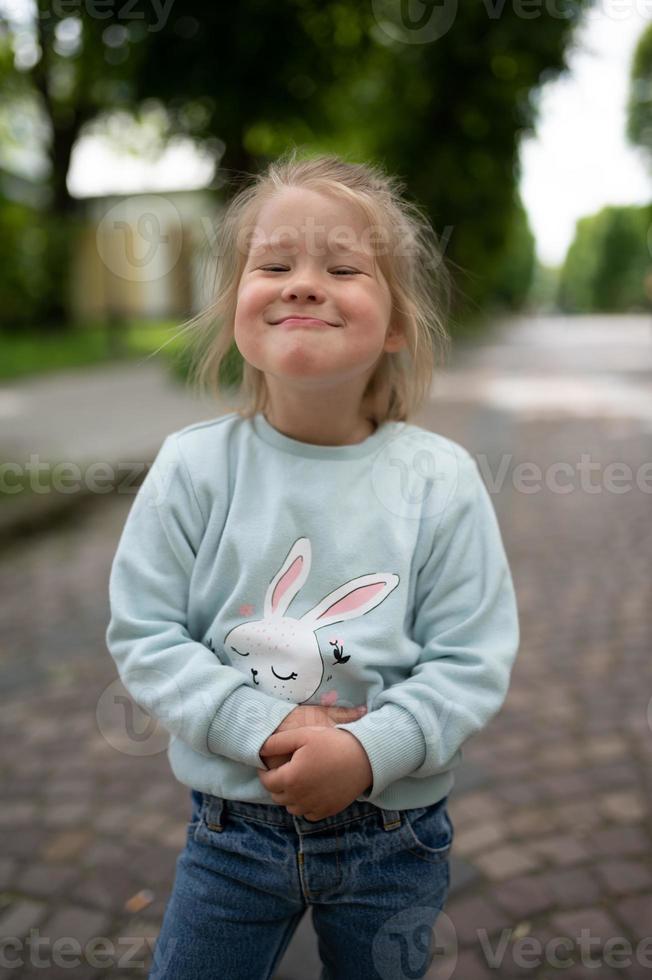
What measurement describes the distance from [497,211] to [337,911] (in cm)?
1944

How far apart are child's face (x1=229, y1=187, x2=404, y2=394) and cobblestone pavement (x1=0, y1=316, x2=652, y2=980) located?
1500 millimetres

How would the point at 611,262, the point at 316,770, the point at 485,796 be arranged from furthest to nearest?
1. the point at 611,262
2. the point at 485,796
3. the point at 316,770

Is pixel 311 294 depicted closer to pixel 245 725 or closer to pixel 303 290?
pixel 303 290

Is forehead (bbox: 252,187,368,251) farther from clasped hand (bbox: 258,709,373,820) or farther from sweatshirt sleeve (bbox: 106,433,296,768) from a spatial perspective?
clasped hand (bbox: 258,709,373,820)

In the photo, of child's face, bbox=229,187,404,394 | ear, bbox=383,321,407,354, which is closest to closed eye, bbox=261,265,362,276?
child's face, bbox=229,187,404,394

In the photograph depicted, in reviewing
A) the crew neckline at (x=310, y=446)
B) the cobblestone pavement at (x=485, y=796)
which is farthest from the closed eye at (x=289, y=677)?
the cobblestone pavement at (x=485, y=796)

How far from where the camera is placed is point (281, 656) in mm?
1267

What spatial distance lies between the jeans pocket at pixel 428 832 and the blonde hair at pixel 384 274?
0.65 metres

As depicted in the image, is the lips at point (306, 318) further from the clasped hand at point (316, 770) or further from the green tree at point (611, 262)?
the green tree at point (611, 262)

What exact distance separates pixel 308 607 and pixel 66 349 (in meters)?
17.5

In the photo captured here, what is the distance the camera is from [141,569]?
1.30 m

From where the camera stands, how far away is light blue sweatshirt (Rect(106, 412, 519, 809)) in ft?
4.03

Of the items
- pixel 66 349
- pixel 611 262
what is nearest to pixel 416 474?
pixel 66 349

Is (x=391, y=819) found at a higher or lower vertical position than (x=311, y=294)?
lower
